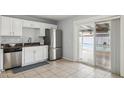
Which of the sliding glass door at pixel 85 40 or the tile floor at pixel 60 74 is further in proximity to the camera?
the sliding glass door at pixel 85 40

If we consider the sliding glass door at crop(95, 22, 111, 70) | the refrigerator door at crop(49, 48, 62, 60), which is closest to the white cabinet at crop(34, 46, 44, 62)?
the refrigerator door at crop(49, 48, 62, 60)

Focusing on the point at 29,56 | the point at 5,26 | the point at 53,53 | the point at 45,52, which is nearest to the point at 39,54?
the point at 45,52

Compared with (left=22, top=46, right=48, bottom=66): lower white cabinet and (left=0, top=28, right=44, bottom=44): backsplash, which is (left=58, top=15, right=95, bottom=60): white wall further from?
(left=0, top=28, right=44, bottom=44): backsplash

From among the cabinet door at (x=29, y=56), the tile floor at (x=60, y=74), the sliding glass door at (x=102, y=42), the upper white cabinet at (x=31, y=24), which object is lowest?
the tile floor at (x=60, y=74)

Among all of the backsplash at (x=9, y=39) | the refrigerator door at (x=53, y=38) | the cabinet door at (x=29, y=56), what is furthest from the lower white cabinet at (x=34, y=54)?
the backsplash at (x=9, y=39)

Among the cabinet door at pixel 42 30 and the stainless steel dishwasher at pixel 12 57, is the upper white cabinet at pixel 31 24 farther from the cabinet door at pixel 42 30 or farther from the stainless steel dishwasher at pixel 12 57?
the stainless steel dishwasher at pixel 12 57

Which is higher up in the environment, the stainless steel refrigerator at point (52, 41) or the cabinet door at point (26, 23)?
the cabinet door at point (26, 23)

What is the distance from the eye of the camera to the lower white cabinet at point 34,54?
4340 mm

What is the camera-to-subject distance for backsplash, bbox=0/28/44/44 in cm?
430

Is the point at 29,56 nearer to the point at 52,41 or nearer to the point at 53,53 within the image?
the point at 53,53
